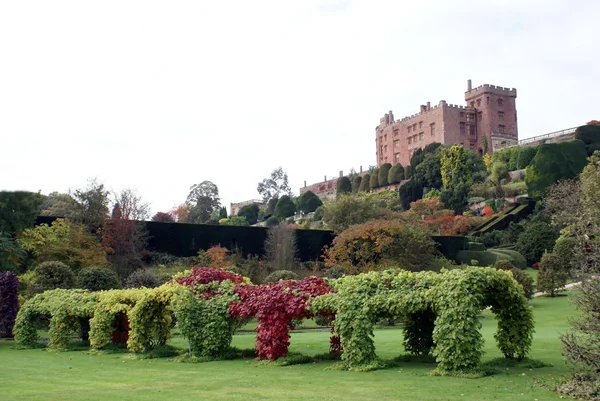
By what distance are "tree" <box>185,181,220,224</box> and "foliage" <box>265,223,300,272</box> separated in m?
39.9

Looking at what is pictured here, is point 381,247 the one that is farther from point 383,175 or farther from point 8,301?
point 383,175

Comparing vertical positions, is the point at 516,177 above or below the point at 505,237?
above

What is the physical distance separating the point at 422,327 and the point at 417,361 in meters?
0.79

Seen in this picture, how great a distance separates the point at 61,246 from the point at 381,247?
1396cm

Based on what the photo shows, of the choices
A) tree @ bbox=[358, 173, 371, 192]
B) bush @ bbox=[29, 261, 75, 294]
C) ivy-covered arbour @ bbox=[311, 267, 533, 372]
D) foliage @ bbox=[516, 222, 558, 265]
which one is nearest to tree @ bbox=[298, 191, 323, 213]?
tree @ bbox=[358, 173, 371, 192]

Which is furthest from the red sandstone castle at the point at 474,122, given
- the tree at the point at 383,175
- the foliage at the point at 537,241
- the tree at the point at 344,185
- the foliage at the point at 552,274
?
the foliage at the point at 552,274

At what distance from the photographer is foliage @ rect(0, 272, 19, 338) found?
62.2 ft

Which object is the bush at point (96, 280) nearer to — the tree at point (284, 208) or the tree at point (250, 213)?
the tree at point (284, 208)

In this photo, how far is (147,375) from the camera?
10945 millimetres

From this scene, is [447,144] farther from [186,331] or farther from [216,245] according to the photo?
[186,331]

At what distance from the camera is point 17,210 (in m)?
25.8

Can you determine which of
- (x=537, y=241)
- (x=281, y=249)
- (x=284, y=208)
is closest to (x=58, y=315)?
(x=281, y=249)

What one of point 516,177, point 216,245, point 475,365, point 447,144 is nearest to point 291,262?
point 216,245

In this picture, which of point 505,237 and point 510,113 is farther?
point 510,113
